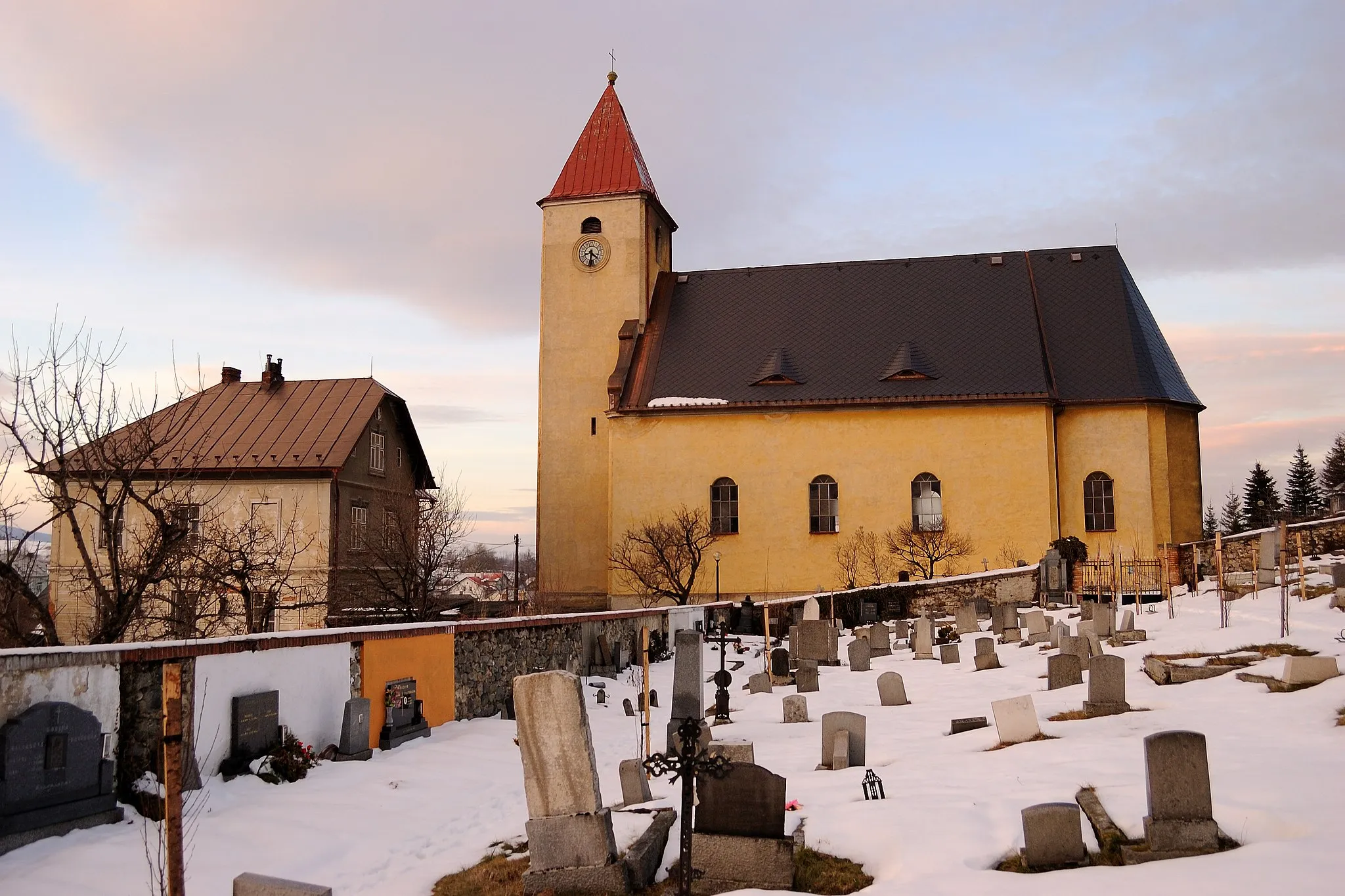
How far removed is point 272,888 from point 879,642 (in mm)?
16147

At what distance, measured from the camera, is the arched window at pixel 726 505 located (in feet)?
116

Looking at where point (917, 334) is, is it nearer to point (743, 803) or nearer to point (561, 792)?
point (561, 792)

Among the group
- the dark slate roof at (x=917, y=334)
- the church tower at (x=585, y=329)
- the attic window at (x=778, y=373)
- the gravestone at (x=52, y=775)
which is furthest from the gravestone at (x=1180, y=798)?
the church tower at (x=585, y=329)

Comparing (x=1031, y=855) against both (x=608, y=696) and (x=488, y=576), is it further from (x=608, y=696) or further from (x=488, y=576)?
(x=488, y=576)

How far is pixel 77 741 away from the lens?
8609 mm

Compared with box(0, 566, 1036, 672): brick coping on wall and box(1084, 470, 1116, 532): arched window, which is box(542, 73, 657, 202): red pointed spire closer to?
box(1084, 470, 1116, 532): arched window

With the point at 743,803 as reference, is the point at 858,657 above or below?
below

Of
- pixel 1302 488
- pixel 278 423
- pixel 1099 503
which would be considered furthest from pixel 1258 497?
pixel 278 423

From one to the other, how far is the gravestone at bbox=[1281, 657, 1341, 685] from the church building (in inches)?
886

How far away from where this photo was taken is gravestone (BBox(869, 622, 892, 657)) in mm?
20641

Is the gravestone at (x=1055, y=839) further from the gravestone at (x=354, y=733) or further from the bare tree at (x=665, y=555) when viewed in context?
the bare tree at (x=665, y=555)

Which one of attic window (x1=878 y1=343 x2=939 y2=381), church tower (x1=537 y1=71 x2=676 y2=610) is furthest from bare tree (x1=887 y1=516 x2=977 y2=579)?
church tower (x1=537 y1=71 x2=676 y2=610)

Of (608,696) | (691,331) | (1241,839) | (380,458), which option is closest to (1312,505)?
(691,331)

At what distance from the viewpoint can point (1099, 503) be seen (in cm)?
3394
